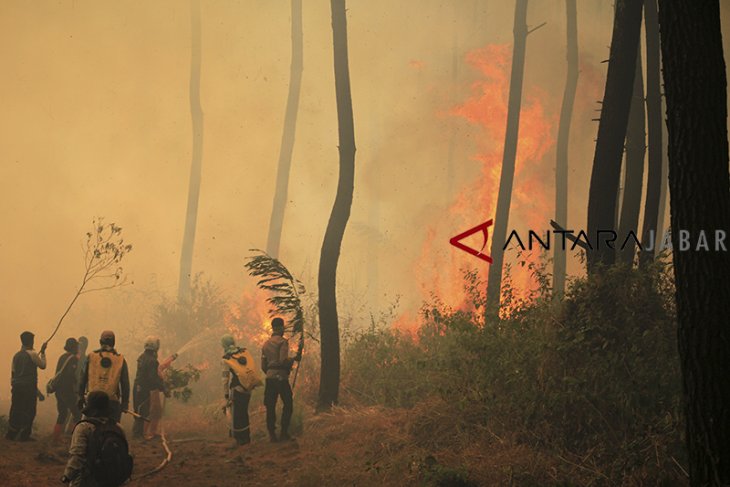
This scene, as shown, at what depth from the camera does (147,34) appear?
50719 millimetres

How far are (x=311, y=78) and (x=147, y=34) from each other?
17540 millimetres

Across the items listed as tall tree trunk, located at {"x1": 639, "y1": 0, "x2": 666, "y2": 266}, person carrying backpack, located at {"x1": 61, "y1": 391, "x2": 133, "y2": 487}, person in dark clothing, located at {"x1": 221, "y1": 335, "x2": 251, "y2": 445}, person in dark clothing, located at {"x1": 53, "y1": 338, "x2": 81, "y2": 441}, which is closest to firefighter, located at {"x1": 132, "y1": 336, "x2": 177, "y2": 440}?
person in dark clothing, located at {"x1": 53, "y1": 338, "x2": 81, "y2": 441}

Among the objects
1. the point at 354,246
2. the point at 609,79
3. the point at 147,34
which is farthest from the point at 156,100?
the point at 609,79

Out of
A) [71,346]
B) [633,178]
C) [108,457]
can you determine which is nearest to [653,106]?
[633,178]

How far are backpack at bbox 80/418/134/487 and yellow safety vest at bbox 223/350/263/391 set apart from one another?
6.11 meters

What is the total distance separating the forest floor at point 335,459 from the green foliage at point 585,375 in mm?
512

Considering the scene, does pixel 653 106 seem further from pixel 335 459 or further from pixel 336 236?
pixel 335 459

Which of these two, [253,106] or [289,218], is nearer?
[253,106]

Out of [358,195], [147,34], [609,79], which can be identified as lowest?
[609,79]

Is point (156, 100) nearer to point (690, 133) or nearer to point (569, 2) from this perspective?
point (569, 2)

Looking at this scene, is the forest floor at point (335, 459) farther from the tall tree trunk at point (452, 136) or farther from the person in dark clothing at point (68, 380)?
the tall tree trunk at point (452, 136)

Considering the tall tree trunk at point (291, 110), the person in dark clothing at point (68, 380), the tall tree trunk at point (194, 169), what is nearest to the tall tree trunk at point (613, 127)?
the person in dark clothing at point (68, 380)

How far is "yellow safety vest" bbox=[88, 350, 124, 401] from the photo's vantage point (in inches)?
407

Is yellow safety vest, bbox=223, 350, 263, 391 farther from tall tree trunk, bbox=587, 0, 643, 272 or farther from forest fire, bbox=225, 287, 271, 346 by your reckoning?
forest fire, bbox=225, 287, 271, 346
